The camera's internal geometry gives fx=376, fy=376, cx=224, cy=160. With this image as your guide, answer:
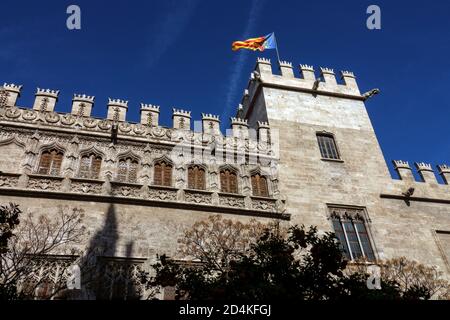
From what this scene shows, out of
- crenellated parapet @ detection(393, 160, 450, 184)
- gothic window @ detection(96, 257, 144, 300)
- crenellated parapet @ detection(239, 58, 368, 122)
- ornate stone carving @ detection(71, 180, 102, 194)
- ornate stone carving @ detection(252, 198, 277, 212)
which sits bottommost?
gothic window @ detection(96, 257, 144, 300)

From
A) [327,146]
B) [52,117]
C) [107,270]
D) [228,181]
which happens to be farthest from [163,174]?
[327,146]

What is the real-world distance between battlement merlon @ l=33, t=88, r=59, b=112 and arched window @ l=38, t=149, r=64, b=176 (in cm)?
186

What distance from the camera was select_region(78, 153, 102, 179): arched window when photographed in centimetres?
1173

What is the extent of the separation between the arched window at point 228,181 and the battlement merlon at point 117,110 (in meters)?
4.18

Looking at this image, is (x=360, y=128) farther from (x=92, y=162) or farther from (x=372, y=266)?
(x=92, y=162)

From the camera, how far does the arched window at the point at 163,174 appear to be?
12.3 m

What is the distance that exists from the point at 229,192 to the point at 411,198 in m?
7.29

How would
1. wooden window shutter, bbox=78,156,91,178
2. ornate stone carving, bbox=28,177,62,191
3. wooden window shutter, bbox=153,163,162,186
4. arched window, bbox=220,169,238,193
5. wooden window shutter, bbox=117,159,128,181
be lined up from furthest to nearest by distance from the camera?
arched window, bbox=220,169,238,193
wooden window shutter, bbox=153,163,162,186
wooden window shutter, bbox=117,159,128,181
wooden window shutter, bbox=78,156,91,178
ornate stone carving, bbox=28,177,62,191

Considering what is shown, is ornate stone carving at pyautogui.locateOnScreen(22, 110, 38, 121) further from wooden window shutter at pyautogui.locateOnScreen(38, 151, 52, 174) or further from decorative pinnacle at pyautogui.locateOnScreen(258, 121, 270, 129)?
decorative pinnacle at pyautogui.locateOnScreen(258, 121, 270, 129)

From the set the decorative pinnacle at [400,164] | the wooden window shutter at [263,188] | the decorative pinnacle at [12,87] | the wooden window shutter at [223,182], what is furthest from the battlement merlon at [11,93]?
the decorative pinnacle at [400,164]

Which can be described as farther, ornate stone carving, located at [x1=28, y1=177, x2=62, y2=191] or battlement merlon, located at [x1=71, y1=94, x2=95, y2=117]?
battlement merlon, located at [x1=71, y1=94, x2=95, y2=117]

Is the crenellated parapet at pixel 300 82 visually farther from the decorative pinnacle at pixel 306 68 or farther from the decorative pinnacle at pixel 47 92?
the decorative pinnacle at pixel 47 92

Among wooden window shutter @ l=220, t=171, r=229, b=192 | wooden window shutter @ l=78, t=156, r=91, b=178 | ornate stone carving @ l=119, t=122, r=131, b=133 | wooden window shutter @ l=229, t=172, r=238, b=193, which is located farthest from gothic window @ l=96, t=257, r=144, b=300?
ornate stone carving @ l=119, t=122, r=131, b=133

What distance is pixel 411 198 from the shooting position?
14539 millimetres
